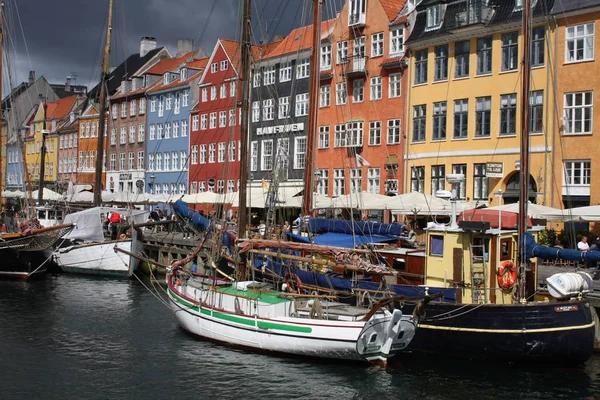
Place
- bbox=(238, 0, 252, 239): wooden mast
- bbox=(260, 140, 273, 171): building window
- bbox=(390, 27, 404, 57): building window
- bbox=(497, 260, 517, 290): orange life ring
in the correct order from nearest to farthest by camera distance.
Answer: bbox=(497, 260, 517, 290): orange life ring
bbox=(238, 0, 252, 239): wooden mast
bbox=(390, 27, 404, 57): building window
bbox=(260, 140, 273, 171): building window

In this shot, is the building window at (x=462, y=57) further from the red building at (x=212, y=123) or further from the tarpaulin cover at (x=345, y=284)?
the red building at (x=212, y=123)

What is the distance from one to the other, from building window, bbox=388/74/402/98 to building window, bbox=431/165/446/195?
17.9 ft

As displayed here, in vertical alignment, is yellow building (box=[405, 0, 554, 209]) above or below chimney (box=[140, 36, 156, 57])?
below

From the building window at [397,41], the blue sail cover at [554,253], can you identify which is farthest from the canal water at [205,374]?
the building window at [397,41]

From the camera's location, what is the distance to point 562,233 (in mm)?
33844

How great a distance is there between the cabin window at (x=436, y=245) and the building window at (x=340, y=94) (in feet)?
88.9

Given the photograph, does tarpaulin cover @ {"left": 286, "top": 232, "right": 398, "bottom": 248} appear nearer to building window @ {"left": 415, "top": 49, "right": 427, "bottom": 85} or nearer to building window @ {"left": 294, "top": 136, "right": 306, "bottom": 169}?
building window @ {"left": 415, "top": 49, "right": 427, "bottom": 85}

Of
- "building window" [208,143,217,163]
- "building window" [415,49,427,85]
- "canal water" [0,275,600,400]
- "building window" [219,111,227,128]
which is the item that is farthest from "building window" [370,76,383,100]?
"canal water" [0,275,600,400]

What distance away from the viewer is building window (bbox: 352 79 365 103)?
48562mm

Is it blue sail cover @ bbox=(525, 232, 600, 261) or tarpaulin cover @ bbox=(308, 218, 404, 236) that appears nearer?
blue sail cover @ bbox=(525, 232, 600, 261)

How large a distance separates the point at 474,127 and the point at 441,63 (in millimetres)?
4398

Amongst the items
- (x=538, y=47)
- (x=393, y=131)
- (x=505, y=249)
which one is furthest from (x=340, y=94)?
(x=505, y=249)

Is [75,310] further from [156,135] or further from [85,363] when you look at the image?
[156,135]

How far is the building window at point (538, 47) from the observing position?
38094 millimetres
